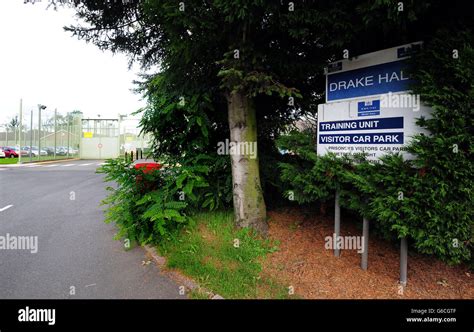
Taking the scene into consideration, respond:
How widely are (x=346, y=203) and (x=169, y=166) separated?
3230 mm

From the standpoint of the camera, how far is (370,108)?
362 centimetres

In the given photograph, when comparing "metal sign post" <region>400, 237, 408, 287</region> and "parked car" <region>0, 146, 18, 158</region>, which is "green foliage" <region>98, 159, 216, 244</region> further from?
"parked car" <region>0, 146, 18, 158</region>

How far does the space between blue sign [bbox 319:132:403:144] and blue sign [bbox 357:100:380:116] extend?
27 centimetres

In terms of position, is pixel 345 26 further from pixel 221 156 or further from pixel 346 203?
pixel 221 156

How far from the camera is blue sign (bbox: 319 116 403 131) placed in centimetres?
339

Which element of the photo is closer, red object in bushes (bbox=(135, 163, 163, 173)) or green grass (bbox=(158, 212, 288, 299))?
green grass (bbox=(158, 212, 288, 299))

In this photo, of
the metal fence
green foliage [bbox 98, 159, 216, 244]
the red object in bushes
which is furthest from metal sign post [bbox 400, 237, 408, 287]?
the metal fence

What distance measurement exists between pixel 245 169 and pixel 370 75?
2.14 metres

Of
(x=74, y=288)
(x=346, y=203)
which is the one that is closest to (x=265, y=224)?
(x=346, y=203)

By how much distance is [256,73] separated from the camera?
372cm

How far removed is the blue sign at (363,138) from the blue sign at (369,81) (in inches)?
20.3

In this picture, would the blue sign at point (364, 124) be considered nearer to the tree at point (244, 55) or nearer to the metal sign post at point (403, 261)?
the tree at point (244, 55)

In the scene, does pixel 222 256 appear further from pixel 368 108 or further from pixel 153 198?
pixel 368 108
